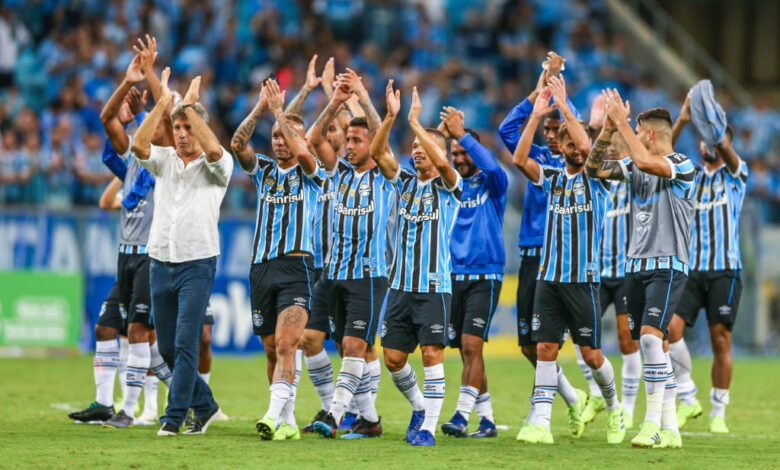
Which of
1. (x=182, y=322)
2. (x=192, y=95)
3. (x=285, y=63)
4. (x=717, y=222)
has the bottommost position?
(x=182, y=322)

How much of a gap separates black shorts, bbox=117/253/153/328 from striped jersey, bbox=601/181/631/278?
15.7 feet

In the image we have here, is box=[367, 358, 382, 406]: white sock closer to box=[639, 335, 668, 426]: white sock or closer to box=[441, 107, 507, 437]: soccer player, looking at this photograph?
box=[441, 107, 507, 437]: soccer player

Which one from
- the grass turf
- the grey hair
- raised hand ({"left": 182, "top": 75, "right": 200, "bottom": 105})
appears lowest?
the grass turf

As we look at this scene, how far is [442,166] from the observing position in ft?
32.5

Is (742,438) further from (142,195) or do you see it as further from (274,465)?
(142,195)

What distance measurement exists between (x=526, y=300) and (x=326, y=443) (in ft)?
8.69

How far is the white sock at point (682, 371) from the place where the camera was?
12.1 meters

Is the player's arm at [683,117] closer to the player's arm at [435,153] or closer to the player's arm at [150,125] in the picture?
the player's arm at [435,153]

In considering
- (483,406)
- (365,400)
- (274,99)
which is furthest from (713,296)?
(274,99)

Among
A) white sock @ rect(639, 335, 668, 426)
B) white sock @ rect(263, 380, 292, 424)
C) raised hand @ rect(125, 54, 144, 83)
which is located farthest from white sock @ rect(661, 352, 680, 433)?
raised hand @ rect(125, 54, 144, 83)

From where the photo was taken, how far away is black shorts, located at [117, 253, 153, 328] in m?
10.8

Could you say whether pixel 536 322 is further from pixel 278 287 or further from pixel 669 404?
pixel 278 287

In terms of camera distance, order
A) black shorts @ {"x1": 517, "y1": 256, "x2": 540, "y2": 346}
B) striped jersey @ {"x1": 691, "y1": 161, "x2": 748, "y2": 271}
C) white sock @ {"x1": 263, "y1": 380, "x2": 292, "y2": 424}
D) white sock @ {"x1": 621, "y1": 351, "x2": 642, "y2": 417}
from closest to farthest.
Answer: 1. white sock @ {"x1": 263, "y1": 380, "x2": 292, "y2": 424}
2. black shorts @ {"x1": 517, "y1": 256, "x2": 540, "y2": 346}
3. white sock @ {"x1": 621, "y1": 351, "x2": 642, "y2": 417}
4. striped jersey @ {"x1": 691, "y1": 161, "x2": 748, "y2": 271}

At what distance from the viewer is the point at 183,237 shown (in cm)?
1001
